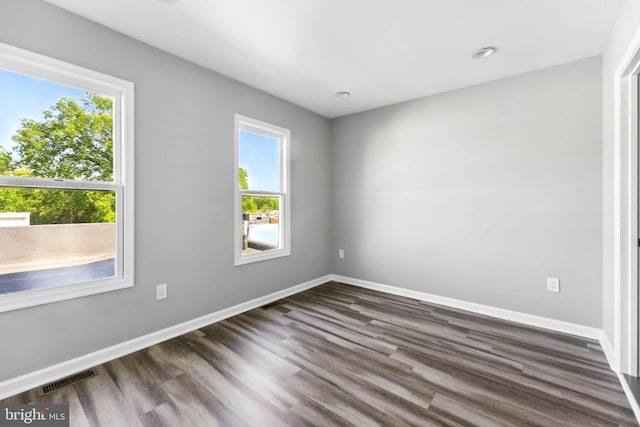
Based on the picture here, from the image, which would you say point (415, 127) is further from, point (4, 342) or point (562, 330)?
point (4, 342)

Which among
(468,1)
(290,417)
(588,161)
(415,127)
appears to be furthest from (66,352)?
(588,161)

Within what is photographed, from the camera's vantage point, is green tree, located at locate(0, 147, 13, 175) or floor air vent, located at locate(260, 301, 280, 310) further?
floor air vent, located at locate(260, 301, 280, 310)

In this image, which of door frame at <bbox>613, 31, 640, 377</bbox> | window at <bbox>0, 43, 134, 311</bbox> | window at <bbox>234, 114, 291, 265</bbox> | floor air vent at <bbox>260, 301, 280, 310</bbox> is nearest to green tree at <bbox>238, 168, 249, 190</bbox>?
window at <bbox>234, 114, 291, 265</bbox>

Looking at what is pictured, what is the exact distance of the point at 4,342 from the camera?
5.66 feet

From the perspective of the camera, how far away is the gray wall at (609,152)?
74.7 inches

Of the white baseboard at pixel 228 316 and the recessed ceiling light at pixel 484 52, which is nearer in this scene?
the white baseboard at pixel 228 316

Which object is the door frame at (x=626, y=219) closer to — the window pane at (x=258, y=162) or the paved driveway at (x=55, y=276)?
the window pane at (x=258, y=162)

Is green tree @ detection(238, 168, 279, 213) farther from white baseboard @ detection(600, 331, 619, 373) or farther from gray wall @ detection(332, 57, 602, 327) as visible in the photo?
white baseboard @ detection(600, 331, 619, 373)

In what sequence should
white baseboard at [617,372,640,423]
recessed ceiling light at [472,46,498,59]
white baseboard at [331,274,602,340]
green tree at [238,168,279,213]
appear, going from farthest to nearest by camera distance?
green tree at [238,168,279,213], white baseboard at [331,274,602,340], recessed ceiling light at [472,46,498,59], white baseboard at [617,372,640,423]

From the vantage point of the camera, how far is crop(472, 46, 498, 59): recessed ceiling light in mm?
2410

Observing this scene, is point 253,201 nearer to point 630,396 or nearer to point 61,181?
point 61,181

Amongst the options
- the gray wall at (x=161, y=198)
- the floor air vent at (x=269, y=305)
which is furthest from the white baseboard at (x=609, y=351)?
the gray wall at (x=161, y=198)

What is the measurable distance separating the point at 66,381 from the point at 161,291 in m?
0.79

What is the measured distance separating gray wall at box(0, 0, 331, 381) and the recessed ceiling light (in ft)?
7.12
